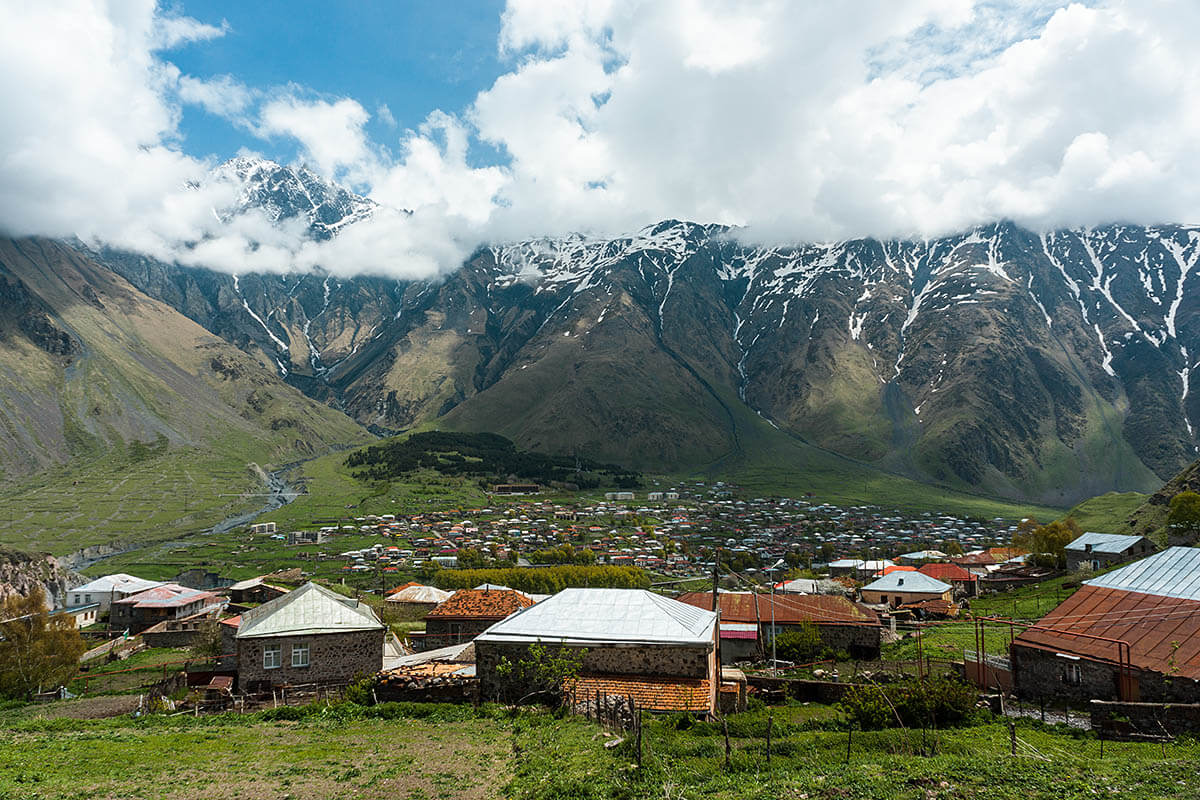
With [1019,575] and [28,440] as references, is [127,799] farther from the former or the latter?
[28,440]

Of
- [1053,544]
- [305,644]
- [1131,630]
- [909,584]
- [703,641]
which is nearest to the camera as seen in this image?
[703,641]

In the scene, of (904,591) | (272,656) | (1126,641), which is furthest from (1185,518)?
(272,656)

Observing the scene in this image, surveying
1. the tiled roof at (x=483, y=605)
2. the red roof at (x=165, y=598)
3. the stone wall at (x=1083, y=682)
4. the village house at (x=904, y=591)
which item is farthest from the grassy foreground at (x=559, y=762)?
the red roof at (x=165, y=598)

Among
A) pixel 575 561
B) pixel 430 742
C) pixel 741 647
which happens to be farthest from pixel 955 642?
pixel 575 561

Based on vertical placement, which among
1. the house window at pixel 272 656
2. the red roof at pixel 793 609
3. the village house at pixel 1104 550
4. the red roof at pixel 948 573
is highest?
the house window at pixel 272 656

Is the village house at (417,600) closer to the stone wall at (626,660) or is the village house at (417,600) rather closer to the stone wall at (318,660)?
the stone wall at (318,660)

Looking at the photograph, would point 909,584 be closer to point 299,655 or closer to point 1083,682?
point 1083,682
